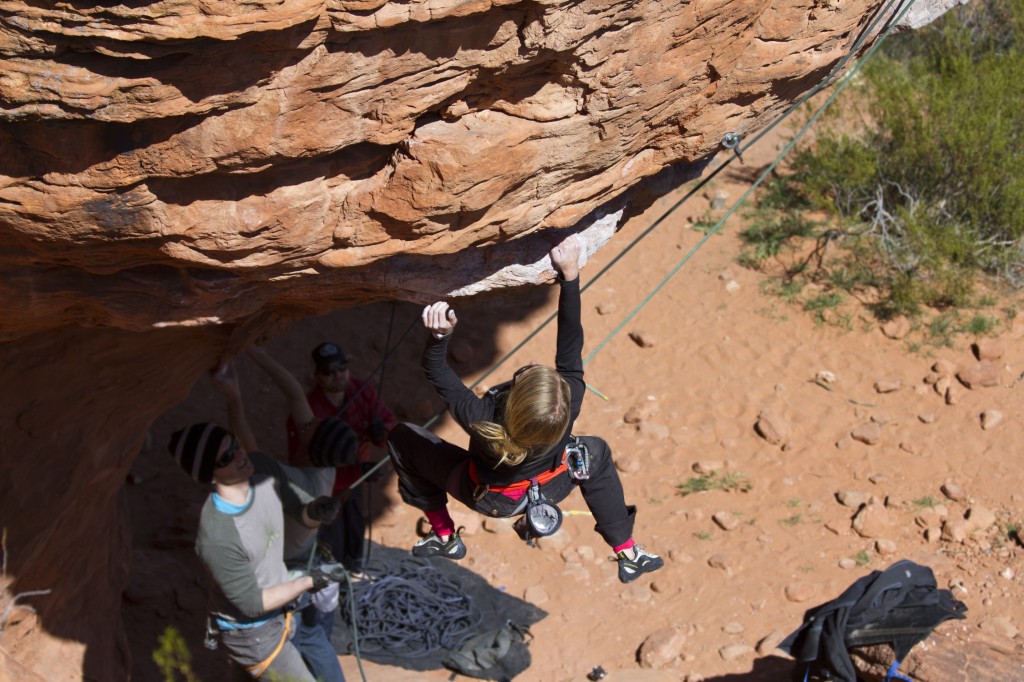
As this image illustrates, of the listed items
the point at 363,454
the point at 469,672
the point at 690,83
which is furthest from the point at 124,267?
the point at 469,672

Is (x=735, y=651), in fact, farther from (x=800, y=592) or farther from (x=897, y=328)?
(x=897, y=328)

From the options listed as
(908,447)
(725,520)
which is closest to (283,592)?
(725,520)

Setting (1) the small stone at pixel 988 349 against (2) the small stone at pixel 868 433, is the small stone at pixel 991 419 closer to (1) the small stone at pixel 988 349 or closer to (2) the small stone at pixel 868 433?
(1) the small stone at pixel 988 349

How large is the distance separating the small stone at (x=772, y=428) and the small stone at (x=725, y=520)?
805 millimetres

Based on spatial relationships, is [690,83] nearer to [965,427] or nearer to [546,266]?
[546,266]

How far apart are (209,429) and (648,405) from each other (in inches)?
164

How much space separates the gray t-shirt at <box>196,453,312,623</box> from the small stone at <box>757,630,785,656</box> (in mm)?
2694

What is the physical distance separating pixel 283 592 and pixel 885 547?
12.0 feet

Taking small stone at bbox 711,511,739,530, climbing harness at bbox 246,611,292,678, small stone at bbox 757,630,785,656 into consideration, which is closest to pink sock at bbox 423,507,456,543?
climbing harness at bbox 246,611,292,678

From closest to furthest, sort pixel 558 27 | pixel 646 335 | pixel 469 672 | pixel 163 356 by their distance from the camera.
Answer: pixel 558 27 < pixel 163 356 < pixel 469 672 < pixel 646 335

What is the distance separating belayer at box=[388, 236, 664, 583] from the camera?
2857mm

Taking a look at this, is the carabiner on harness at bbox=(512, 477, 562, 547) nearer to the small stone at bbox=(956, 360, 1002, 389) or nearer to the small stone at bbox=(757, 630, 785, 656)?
the small stone at bbox=(757, 630, 785, 656)

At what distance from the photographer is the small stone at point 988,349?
6809mm

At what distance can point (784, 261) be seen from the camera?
824 centimetres
